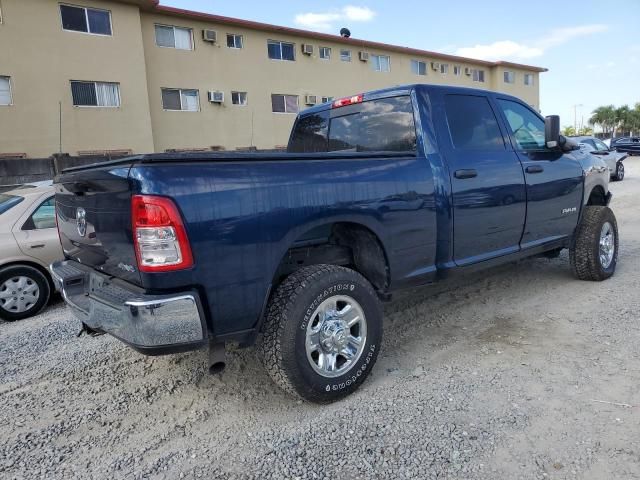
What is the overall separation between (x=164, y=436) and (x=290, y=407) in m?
0.76

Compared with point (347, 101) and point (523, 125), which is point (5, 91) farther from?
point (523, 125)

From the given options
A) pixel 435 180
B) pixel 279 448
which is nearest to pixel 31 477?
pixel 279 448

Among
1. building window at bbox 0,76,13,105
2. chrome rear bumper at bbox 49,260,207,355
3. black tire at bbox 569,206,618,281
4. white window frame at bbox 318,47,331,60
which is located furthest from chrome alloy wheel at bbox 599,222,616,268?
white window frame at bbox 318,47,331,60

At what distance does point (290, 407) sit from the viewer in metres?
3.03

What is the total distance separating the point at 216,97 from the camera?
821 inches

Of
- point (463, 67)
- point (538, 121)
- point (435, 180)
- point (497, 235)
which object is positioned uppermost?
point (463, 67)

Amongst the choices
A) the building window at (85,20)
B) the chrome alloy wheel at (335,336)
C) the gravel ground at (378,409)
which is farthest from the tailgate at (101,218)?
the building window at (85,20)

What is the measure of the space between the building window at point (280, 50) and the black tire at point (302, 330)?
71.8 ft

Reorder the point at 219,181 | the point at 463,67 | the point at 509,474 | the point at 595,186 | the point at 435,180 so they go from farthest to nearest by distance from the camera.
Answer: the point at 463,67
the point at 595,186
the point at 435,180
the point at 219,181
the point at 509,474

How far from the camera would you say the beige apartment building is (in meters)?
16.2

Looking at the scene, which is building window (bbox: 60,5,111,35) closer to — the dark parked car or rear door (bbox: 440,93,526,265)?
rear door (bbox: 440,93,526,265)

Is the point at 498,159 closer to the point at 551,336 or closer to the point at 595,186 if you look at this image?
the point at 551,336

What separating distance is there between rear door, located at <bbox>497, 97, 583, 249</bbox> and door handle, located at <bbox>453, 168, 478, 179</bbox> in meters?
Answer: 0.77

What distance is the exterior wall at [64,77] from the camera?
1595 centimetres
